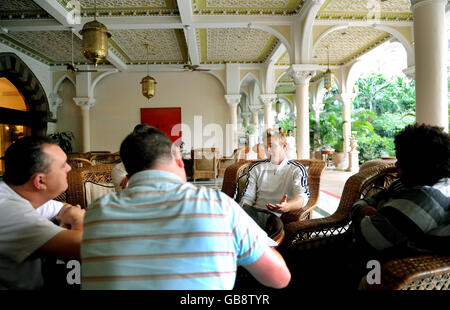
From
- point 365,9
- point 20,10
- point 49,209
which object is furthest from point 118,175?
point 365,9

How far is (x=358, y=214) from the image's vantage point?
1338 millimetres

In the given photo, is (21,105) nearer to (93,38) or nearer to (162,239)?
(93,38)

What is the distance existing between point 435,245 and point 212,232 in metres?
0.86

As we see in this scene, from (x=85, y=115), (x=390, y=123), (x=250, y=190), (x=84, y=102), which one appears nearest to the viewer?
(x=250, y=190)

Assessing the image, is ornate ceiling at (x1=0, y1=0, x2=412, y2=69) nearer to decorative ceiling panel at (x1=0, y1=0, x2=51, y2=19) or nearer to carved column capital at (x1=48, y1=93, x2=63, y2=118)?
decorative ceiling panel at (x1=0, y1=0, x2=51, y2=19)

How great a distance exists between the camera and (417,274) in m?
0.85

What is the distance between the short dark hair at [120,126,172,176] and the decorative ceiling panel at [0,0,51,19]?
22.2ft

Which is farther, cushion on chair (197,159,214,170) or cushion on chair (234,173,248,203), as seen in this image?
cushion on chair (197,159,214,170)

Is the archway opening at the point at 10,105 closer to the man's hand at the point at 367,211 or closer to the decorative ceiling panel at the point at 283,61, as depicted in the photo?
the decorative ceiling panel at the point at 283,61

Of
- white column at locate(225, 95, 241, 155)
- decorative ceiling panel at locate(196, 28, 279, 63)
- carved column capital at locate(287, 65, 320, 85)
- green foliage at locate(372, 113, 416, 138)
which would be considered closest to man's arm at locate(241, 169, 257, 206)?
carved column capital at locate(287, 65, 320, 85)

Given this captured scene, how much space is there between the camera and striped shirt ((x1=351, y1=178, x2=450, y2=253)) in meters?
0.99

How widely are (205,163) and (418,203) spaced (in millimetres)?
6605

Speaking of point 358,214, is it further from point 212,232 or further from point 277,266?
point 212,232

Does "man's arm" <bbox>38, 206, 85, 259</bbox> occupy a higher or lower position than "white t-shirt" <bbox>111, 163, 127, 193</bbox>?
lower
